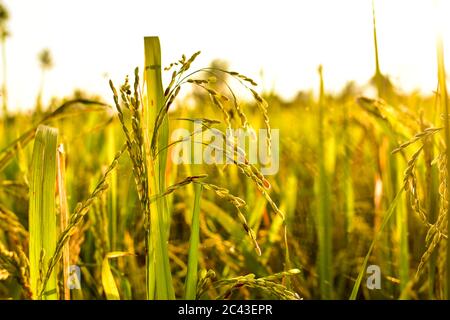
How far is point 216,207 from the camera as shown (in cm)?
170

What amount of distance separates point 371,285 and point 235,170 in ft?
2.87

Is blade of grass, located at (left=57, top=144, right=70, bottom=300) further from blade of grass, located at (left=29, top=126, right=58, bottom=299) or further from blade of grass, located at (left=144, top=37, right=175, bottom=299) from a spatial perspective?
blade of grass, located at (left=144, top=37, right=175, bottom=299)

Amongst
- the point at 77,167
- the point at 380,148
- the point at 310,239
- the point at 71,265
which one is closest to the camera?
the point at 71,265

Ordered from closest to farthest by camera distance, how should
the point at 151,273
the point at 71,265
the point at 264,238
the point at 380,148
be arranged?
the point at 151,273 < the point at 71,265 < the point at 264,238 < the point at 380,148

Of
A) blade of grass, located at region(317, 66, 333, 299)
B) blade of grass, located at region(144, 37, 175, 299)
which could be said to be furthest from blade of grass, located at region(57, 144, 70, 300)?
blade of grass, located at region(317, 66, 333, 299)

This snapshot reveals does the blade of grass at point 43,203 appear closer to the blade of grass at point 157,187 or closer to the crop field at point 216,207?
the crop field at point 216,207

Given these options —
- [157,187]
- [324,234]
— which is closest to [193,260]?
[157,187]

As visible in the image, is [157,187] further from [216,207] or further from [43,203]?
[216,207]

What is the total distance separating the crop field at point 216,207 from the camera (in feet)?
2.82

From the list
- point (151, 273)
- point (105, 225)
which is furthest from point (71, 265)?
point (151, 273)

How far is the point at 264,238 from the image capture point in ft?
5.96
